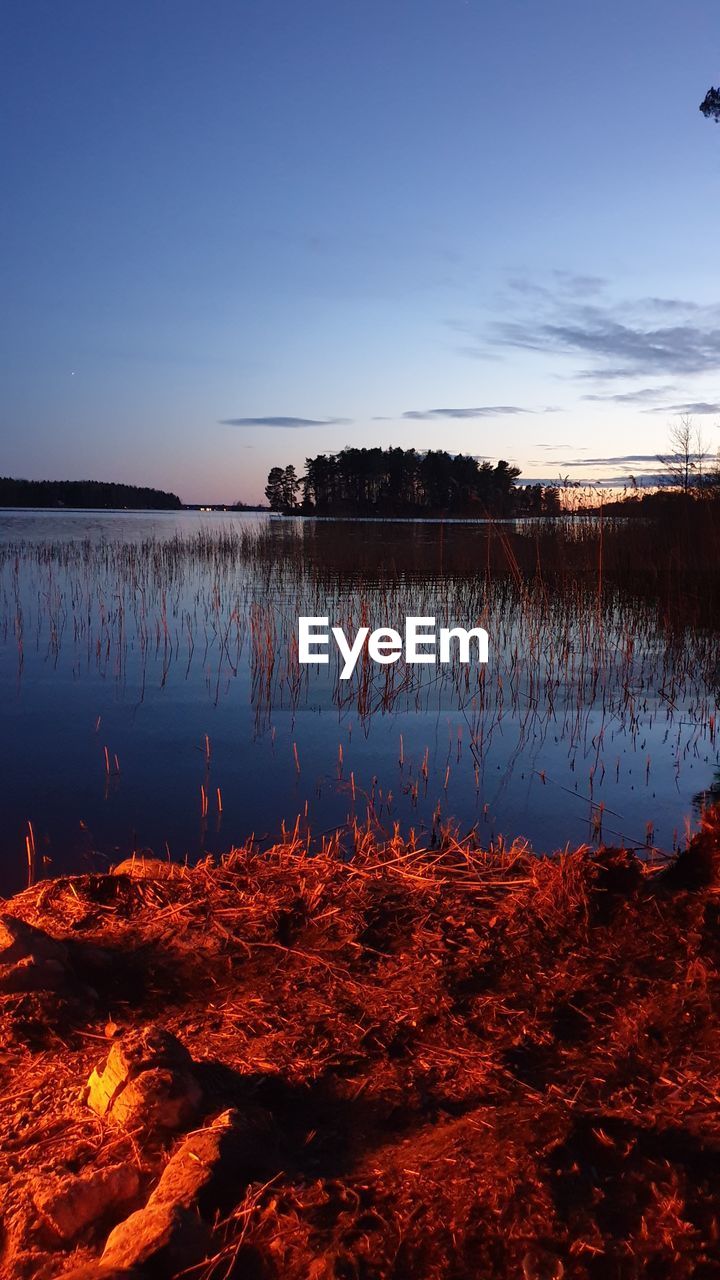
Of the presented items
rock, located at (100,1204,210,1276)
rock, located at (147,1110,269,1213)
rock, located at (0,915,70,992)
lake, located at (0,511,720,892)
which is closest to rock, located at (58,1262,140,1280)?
rock, located at (100,1204,210,1276)

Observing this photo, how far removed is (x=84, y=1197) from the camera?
1.71 metres

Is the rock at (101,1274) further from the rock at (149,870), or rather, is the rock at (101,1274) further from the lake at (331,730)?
the lake at (331,730)

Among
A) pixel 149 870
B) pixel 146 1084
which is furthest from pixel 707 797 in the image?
pixel 146 1084

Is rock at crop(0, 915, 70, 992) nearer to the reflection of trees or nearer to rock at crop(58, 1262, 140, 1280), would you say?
rock at crop(58, 1262, 140, 1280)

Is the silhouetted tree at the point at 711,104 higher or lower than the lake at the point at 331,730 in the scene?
higher

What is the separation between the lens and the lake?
5.48 metres

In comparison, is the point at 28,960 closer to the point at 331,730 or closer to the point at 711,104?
the point at 331,730
